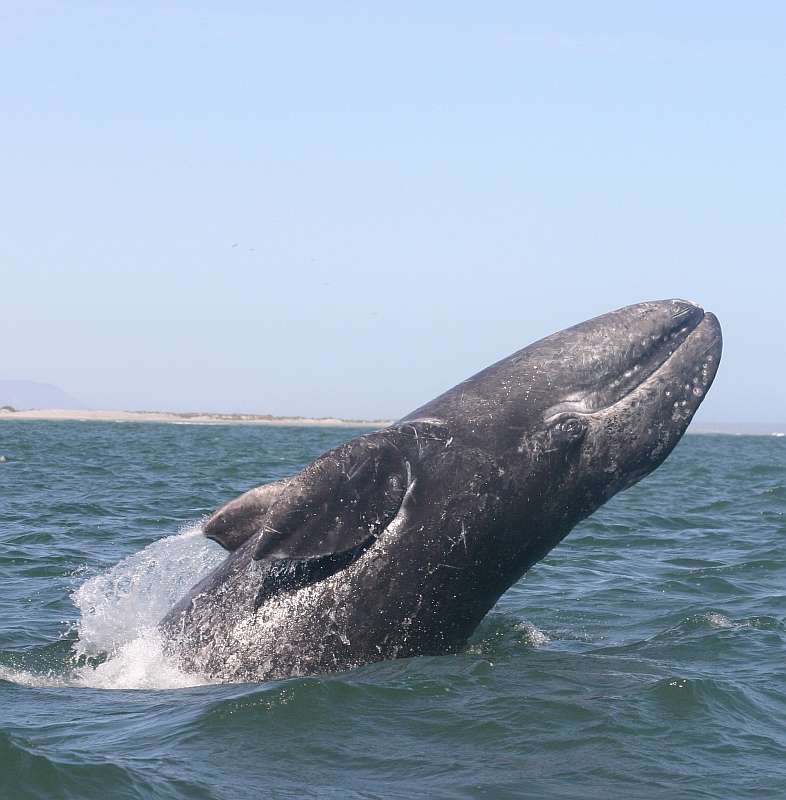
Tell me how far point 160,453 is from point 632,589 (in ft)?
98.9

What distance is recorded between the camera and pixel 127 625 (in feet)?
33.9

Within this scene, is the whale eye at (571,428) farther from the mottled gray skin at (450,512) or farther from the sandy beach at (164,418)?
the sandy beach at (164,418)

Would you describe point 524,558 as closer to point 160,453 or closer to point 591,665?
point 591,665

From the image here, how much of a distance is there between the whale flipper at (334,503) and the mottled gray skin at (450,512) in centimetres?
3

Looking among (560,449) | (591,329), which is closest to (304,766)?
(560,449)

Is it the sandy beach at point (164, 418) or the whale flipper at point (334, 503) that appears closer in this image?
the whale flipper at point (334, 503)

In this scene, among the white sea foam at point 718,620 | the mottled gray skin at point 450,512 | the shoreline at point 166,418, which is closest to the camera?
the mottled gray skin at point 450,512

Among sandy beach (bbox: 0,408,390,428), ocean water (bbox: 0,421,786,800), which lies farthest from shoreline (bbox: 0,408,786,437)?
ocean water (bbox: 0,421,786,800)

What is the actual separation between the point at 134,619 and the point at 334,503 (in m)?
3.90

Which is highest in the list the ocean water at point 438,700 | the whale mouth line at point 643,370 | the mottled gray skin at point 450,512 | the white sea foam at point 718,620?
the whale mouth line at point 643,370

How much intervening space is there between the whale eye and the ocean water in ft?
5.88

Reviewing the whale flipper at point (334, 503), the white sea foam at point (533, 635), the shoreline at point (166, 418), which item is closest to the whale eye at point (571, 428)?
the whale flipper at point (334, 503)

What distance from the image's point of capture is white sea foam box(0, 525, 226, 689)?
8.72m

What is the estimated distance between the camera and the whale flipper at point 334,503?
23.7ft
